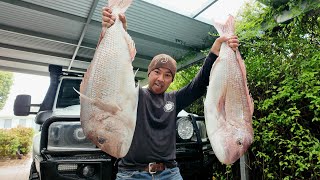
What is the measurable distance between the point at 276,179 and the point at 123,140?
3845mm

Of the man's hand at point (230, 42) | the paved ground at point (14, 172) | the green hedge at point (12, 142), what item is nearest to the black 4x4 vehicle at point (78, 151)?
the man's hand at point (230, 42)

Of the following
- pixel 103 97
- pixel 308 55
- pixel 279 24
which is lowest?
pixel 103 97

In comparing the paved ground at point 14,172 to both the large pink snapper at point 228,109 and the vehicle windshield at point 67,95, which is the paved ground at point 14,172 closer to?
the vehicle windshield at point 67,95

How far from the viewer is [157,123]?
2.46 meters

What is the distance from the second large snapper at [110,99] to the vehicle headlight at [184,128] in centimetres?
224

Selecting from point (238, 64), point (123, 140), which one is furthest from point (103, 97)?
point (238, 64)

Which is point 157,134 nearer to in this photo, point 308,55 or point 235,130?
point 235,130

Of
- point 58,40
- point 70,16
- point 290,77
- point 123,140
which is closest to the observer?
point 123,140

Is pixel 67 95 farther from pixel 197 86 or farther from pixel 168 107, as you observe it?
pixel 197 86

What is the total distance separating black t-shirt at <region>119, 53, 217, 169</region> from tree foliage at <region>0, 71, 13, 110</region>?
124 feet

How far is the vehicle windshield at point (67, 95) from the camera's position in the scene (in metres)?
4.68

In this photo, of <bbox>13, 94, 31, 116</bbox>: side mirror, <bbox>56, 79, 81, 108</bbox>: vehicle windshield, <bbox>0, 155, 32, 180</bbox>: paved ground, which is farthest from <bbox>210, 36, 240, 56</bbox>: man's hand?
<bbox>0, 155, 32, 180</bbox>: paved ground

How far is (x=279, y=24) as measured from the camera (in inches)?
193

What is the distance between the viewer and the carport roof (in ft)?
20.1
